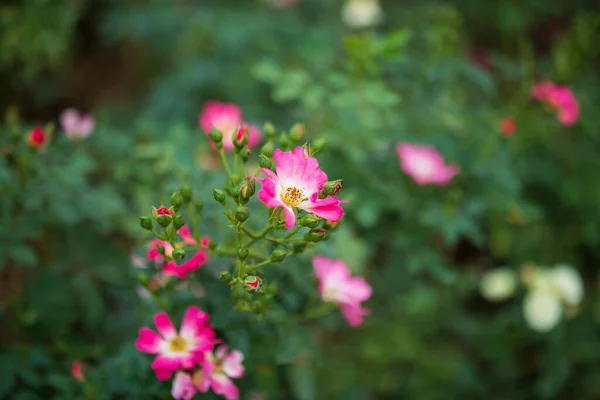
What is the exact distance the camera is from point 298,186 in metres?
0.84

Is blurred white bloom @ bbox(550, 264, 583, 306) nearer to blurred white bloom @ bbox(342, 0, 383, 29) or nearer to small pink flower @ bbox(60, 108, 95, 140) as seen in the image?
blurred white bloom @ bbox(342, 0, 383, 29)

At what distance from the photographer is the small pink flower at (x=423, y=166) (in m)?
1.41

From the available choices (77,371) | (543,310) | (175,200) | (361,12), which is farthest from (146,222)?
(361,12)

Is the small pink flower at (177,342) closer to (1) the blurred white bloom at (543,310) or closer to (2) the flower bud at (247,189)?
(2) the flower bud at (247,189)

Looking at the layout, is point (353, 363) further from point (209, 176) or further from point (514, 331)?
point (209, 176)

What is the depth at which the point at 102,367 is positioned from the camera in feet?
3.41

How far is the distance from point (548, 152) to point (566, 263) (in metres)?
0.35

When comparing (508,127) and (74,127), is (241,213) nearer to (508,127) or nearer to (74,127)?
(74,127)

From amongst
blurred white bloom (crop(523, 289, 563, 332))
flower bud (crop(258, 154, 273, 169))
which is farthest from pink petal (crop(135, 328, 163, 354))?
blurred white bloom (crop(523, 289, 563, 332))

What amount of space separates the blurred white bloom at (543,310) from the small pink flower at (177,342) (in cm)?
97

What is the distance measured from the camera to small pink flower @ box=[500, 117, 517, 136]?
1596mm

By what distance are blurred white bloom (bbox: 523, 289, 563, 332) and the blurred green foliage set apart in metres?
0.10

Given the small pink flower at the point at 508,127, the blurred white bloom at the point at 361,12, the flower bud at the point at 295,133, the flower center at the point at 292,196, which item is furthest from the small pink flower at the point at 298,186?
the blurred white bloom at the point at 361,12

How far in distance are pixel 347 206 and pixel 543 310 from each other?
24.1 inches
